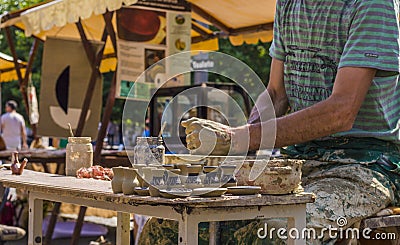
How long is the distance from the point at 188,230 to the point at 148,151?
1.62 ft

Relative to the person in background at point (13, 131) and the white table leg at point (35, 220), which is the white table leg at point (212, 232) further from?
the person in background at point (13, 131)

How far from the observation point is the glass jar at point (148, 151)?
2.53 metres

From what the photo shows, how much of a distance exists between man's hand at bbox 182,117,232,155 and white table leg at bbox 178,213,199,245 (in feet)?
1.21

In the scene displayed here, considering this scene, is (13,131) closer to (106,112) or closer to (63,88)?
(63,88)

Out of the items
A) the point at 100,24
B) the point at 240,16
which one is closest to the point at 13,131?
the point at 100,24

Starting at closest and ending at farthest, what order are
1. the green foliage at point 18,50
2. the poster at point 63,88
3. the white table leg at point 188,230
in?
the white table leg at point 188,230, the poster at point 63,88, the green foliage at point 18,50

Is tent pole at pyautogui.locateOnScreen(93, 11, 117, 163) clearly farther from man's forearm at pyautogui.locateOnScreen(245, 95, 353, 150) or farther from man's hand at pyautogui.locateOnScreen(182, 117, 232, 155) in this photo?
man's hand at pyautogui.locateOnScreen(182, 117, 232, 155)

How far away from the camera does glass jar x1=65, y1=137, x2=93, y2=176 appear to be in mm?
3367

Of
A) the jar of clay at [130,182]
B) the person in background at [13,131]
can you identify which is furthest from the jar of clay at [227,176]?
the person in background at [13,131]

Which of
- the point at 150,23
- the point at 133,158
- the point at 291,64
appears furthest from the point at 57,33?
the point at 133,158

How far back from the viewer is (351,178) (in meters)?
2.97

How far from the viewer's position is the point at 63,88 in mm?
7668

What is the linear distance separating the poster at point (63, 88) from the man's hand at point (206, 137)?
517 centimetres

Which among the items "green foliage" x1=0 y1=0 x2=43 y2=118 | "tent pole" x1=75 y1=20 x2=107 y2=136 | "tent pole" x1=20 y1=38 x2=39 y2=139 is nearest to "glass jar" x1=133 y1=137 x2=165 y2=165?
"tent pole" x1=75 y1=20 x2=107 y2=136
